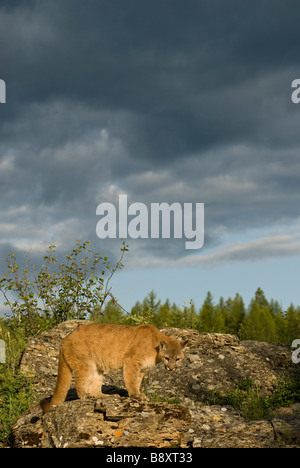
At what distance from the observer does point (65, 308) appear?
54.7ft

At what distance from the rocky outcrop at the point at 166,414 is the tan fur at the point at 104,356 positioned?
→ 40 cm

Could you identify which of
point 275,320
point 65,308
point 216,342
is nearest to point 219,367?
point 216,342

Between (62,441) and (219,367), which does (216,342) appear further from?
(62,441)

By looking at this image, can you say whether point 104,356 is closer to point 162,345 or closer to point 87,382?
point 87,382

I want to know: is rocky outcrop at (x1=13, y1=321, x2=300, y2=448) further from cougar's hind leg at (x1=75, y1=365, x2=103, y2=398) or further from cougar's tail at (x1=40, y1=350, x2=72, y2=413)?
cougar's hind leg at (x1=75, y1=365, x2=103, y2=398)

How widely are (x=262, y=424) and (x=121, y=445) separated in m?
2.61

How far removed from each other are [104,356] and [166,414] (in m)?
1.67

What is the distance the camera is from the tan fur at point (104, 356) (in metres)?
9.33

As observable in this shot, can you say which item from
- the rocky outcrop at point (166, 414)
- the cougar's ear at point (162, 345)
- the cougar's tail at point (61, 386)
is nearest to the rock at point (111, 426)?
the rocky outcrop at point (166, 414)

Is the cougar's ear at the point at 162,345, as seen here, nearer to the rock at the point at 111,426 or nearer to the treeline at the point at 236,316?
the rock at the point at 111,426

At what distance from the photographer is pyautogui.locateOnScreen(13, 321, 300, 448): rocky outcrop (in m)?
8.23

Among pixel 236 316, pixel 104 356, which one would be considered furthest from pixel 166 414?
pixel 236 316

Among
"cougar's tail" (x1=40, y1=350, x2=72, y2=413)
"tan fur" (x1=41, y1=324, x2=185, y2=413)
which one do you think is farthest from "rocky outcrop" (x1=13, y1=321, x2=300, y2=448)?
"tan fur" (x1=41, y1=324, x2=185, y2=413)

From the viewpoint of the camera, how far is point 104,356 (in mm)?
9508
